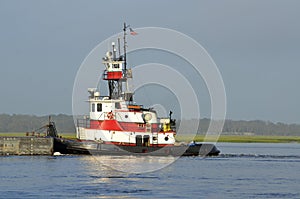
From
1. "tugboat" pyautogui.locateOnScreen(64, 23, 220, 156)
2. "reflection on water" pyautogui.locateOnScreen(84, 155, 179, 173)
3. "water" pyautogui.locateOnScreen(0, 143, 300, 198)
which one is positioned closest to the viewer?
"water" pyautogui.locateOnScreen(0, 143, 300, 198)

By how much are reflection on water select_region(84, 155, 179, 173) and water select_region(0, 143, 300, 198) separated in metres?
0.22

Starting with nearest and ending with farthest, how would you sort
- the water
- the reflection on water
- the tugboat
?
the water, the reflection on water, the tugboat

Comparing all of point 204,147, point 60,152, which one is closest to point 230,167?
point 204,147

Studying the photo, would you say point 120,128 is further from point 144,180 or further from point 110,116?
point 144,180

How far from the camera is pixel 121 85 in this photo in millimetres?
79062

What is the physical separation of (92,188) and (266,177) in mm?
16998

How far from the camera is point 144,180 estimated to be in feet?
176

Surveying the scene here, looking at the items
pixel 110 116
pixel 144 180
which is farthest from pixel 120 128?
pixel 144 180

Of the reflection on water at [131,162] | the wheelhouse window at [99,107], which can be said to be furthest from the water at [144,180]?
the wheelhouse window at [99,107]

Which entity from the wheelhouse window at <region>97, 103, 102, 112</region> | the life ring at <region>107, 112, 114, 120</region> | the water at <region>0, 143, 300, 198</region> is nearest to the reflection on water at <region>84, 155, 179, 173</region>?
the water at <region>0, 143, 300, 198</region>

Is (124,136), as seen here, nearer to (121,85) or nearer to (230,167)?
(121,85)

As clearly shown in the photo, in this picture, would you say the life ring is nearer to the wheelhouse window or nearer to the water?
the wheelhouse window

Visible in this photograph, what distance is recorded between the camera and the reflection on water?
2492 inches

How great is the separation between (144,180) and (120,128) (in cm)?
2246
